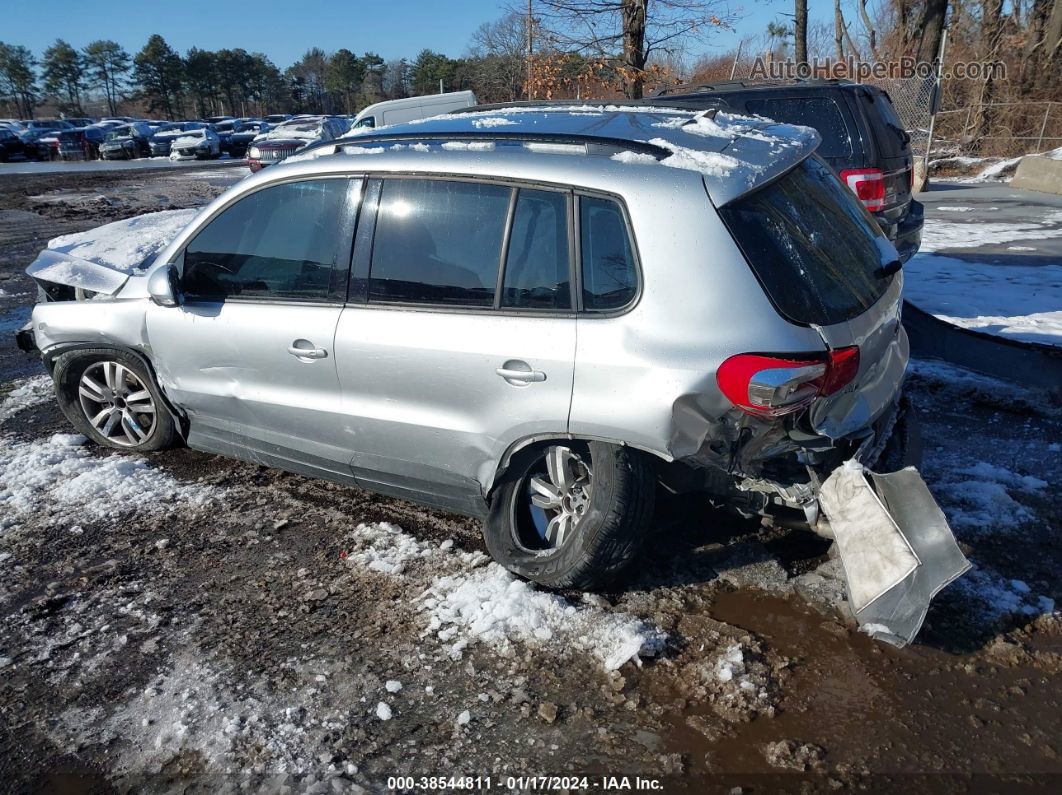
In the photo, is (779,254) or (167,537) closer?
(779,254)

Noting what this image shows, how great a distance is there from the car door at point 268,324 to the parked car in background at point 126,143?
Answer: 36765 mm

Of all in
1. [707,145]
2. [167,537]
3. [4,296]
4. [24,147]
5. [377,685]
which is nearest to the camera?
[377,685]

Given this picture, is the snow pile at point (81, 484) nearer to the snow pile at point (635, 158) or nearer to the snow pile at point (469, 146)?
the snow pile at point (469, 146)

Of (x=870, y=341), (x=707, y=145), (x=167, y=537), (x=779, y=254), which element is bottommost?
(x=167, y=537)

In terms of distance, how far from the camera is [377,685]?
3.04 meters

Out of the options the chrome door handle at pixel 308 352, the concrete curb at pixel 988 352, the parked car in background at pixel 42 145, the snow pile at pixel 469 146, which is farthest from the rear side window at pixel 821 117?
the parked car in background at pixel 42 145

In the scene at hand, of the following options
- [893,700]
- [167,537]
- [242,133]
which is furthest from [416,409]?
[242,133]

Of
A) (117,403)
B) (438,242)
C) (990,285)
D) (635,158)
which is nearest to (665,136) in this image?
(635,158)

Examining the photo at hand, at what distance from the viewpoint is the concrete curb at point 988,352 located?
218 inches

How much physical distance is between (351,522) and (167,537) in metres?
0.91

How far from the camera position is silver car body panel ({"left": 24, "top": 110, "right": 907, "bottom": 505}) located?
3.00 metres

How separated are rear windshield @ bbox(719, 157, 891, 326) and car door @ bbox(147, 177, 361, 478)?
1.81 metres

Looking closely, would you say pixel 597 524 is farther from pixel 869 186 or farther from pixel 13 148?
pixel 13 148

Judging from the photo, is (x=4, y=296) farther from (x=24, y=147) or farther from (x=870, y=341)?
(x=24, y=147)
